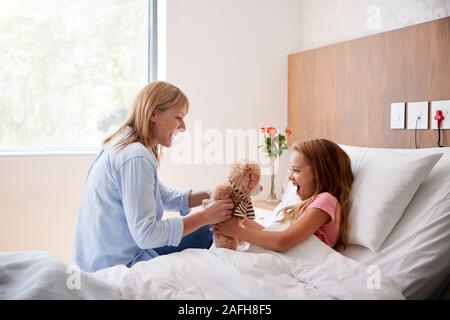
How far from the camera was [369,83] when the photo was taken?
242 centimetres

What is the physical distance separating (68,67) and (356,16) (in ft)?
5.82

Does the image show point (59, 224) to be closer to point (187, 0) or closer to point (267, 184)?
point (267, 184)

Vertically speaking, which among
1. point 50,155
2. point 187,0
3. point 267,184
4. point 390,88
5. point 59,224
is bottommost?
point 59,224

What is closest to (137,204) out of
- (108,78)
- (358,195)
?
(358,195)

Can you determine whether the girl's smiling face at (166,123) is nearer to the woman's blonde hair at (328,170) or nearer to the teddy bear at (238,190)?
the teddy bear at (238,190)

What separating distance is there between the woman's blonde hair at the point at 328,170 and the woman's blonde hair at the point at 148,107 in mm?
527

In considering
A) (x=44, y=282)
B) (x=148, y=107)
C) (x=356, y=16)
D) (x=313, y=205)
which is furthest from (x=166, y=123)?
(x=356, y=16)

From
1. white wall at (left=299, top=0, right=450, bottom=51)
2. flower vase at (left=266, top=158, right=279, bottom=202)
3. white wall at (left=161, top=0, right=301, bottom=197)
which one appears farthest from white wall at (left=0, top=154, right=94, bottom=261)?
white wall at (left=299, top=0, right=450, bottom=51)

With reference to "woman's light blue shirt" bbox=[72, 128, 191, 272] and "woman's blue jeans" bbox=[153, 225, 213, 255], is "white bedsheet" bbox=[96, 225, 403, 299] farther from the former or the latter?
"woman's blue jeans" bbox=[153, 225, 213, 255]

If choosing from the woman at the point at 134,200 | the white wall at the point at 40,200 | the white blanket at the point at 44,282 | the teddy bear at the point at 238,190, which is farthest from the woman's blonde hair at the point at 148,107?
the white wall at the point at 40,200

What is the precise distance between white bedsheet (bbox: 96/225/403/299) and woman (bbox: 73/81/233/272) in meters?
0.12

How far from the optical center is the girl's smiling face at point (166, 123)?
5.72 ft
